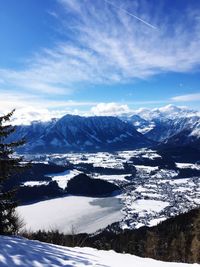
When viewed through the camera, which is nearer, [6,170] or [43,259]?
[43,259]

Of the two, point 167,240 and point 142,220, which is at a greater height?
point 167,240

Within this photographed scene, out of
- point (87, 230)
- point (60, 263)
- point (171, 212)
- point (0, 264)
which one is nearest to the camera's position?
point (0, 264)

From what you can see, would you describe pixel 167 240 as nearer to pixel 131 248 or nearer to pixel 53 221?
pixel 131 248

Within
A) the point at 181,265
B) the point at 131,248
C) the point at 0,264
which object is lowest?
the point at 131,248

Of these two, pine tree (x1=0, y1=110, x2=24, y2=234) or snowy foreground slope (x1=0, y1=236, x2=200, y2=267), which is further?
pine tree (x1=0, y1=110, x2=24, y2=234)

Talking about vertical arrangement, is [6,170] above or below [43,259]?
above

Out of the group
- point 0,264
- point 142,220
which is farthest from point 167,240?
point 142,220

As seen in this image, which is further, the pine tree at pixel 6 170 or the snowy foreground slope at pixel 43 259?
the pine tree at pixel 6 170

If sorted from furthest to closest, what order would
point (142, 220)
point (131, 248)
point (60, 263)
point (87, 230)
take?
point (142, 220) → point (87, 230) → point (131, 248) → point (60, 263)

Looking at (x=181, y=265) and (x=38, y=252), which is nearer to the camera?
(x=38, y=252)
